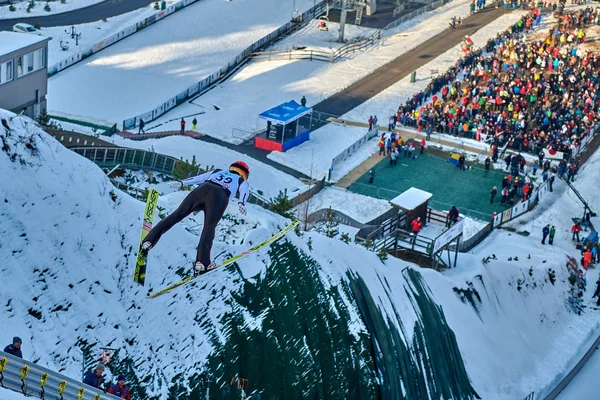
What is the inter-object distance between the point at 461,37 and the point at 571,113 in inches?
652

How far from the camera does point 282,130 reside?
47.5 metres

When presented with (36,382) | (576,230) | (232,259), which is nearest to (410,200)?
(576,230)

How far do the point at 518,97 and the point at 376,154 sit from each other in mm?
8279

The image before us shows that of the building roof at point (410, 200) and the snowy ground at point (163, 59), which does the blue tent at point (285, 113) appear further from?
the building roof at point (410, 200)

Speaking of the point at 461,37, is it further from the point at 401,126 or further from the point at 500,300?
the point at 500,300

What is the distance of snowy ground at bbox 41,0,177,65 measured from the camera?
2258 inches

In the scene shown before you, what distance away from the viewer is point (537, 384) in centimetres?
3078

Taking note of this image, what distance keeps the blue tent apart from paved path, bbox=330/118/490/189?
11.8ft

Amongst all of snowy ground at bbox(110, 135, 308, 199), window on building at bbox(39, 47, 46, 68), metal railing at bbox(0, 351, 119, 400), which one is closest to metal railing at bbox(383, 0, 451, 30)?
snowy ground at bbox(110, 135, 308, 199)

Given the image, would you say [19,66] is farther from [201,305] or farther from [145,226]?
[145,226]

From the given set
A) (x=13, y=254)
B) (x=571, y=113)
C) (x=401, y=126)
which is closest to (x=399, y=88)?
(x=401, y=126)

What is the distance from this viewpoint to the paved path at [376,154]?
44969mm

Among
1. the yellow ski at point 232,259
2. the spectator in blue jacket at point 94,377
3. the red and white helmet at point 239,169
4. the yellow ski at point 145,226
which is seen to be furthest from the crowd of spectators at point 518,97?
the spectator in blue jacket at point 94,377

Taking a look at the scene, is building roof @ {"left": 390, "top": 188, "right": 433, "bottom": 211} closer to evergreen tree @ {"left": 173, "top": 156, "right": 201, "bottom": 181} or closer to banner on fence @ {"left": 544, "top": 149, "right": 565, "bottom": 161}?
evergreen tree @ {"left": 173, "top": 156, "right": 201, "bottom": 181}
